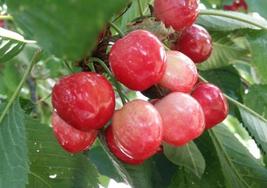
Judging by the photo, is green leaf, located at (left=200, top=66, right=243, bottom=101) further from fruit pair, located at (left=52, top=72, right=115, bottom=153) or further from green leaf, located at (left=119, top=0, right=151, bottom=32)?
fruit pair, located at (left=52, top=72, right=115, bottom=153)

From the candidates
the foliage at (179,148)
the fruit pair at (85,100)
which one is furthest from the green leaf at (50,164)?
the fruit pair at (85,100)

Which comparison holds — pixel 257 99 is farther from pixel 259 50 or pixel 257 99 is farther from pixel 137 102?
pixel 137 102

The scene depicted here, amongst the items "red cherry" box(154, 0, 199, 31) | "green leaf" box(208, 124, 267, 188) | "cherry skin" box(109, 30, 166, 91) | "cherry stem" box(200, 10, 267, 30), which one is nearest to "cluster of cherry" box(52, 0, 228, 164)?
"cherry skin" box(109, 30, 166, 91)

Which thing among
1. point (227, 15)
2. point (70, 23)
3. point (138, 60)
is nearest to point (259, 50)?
point (227, 15)

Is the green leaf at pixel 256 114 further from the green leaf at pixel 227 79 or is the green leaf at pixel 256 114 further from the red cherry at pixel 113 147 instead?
the red cherry at pixel 113 147

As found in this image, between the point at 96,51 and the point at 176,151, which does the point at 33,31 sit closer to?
the point at 96,51

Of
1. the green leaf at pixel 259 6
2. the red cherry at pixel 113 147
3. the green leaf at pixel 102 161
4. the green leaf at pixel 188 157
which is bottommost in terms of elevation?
the green leaf at pixel 102 161
